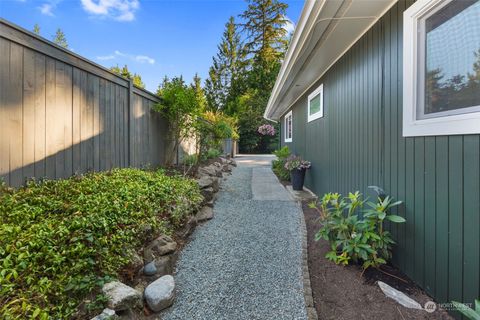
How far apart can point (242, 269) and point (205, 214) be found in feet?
4.93

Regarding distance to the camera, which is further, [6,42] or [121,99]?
[121,99]

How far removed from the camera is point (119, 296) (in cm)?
163

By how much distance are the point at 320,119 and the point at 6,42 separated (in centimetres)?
472

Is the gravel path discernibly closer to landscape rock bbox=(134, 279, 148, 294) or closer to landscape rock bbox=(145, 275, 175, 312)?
landscape rock bbox=(145, 275, 175, 312)

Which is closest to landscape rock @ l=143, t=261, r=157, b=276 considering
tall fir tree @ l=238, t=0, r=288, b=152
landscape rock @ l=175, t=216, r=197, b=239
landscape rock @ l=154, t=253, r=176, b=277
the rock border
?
landscape rock @ l=154, t=253, r=176, b=277

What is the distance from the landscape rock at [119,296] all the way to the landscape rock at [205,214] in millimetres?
1893

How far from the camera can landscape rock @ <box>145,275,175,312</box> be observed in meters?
1.83

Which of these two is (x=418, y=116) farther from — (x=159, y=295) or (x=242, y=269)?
(x=159, y=295)

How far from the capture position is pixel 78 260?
1.71 meters

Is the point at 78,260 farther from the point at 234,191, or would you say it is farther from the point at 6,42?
the point at 234,191

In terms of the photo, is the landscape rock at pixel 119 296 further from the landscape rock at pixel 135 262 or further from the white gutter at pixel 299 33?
the white gutter at pixel 299 33

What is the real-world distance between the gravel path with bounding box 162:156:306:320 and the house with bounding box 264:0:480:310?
108 centimetres

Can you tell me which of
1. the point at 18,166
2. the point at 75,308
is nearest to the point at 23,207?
the point at 18,166

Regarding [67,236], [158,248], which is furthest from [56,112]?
[158,248]
